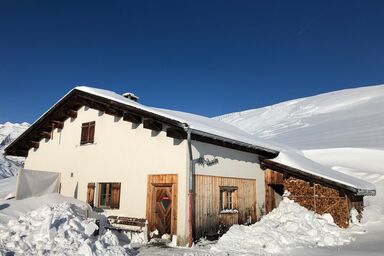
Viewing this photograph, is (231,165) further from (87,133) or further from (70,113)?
(70,113)

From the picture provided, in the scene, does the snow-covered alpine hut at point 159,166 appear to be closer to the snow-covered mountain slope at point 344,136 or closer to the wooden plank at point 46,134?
the wooden plank at point 46,134

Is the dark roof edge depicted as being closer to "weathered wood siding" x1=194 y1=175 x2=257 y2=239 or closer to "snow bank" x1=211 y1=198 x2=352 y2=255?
"snow bank" x1=211 y1=198 x2=352 y2=255

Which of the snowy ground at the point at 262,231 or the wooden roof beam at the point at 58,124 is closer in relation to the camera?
the snowy ground at the point at 262,231

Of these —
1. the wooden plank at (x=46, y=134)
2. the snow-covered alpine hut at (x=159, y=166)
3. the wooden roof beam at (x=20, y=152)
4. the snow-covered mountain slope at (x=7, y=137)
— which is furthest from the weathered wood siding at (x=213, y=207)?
the snow-covered mountain slope at (x=7, y=137)

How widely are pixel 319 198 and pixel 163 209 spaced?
6848 mm

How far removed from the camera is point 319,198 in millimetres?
14711

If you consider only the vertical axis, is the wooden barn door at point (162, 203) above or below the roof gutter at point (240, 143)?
below

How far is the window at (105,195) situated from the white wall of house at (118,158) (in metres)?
0.21

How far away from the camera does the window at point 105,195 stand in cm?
1366

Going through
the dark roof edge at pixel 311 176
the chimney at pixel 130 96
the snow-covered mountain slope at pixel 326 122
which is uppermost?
the snow-covered mountain slope at pixel 326 122

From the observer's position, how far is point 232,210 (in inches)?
536

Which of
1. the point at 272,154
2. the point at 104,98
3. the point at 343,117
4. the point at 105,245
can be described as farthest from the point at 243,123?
the point at 105,245

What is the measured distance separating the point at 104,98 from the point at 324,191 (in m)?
9.93

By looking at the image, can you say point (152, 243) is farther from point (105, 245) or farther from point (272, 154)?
point (272, 154)
